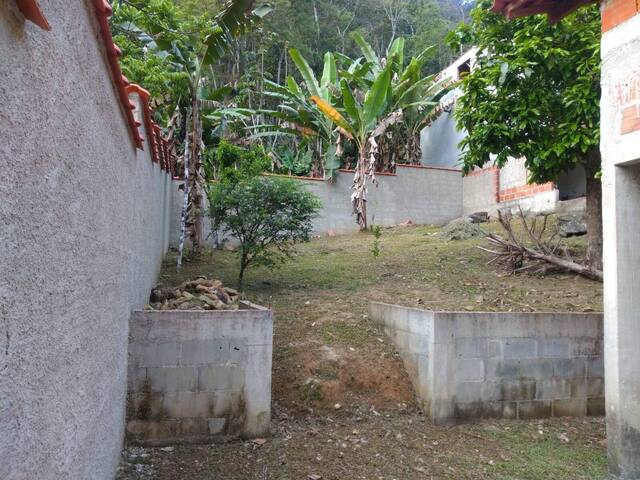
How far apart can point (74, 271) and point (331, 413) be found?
395 cm

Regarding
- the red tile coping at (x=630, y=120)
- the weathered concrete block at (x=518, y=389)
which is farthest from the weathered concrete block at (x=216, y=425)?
the red tile coping at (x=630, y=120)

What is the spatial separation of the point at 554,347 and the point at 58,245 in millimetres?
5643

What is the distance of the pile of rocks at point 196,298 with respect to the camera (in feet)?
19.6

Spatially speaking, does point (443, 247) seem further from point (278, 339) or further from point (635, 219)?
point (635, 219)

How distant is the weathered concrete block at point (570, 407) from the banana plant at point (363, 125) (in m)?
9.19

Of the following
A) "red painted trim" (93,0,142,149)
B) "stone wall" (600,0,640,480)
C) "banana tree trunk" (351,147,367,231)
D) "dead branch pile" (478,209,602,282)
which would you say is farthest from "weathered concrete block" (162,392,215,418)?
"banana tree trunk" (351,147,367,231)

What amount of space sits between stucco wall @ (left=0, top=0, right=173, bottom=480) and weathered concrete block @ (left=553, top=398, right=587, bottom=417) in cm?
485

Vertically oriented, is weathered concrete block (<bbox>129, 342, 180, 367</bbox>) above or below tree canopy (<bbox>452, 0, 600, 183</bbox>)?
below

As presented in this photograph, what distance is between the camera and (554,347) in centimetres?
615

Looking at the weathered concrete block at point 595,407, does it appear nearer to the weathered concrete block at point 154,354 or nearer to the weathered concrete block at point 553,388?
the weathered concrete block at point 553,388

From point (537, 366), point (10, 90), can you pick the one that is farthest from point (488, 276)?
point (10, 90)

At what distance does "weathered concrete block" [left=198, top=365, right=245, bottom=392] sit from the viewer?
4.99 m

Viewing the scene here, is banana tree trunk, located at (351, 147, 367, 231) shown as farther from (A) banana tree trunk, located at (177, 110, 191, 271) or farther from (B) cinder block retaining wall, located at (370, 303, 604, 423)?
(B) cinder block retaining wall, located at (370, 303, 604, 423)

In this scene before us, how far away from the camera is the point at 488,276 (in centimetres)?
945
